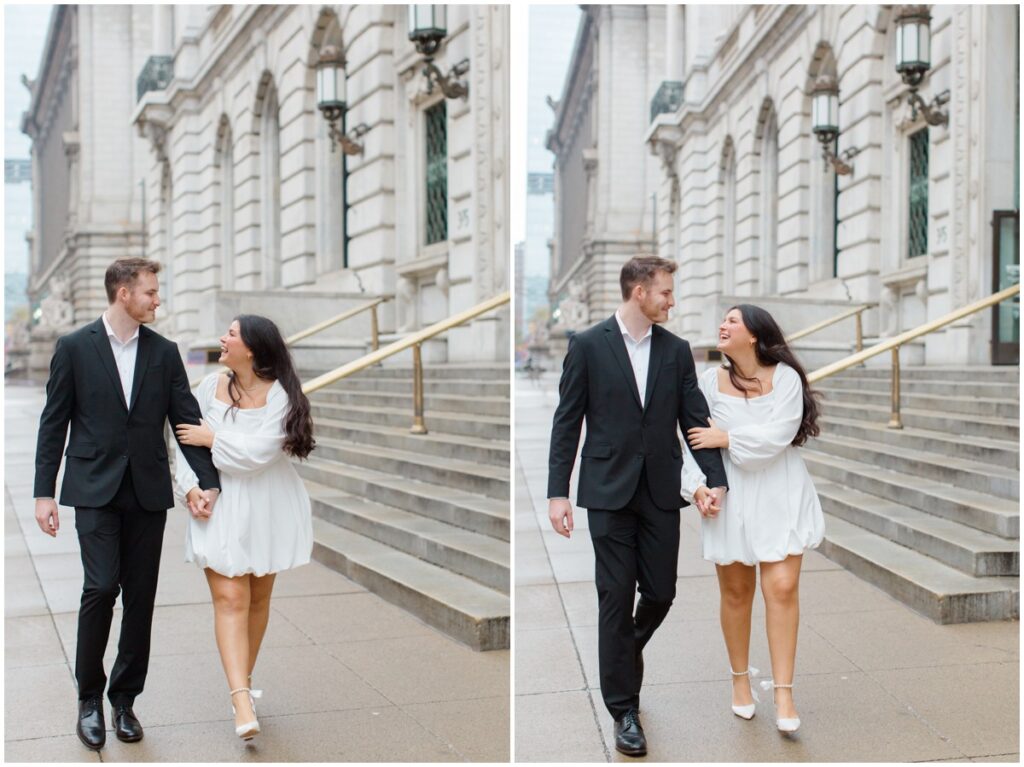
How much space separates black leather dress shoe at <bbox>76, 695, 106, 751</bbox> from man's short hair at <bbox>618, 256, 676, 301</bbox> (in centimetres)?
260

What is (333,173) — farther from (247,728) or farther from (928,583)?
(247,728)

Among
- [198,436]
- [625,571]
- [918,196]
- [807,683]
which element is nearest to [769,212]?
[918,196]

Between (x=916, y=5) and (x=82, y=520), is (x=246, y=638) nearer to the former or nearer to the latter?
(x=82, y=520)

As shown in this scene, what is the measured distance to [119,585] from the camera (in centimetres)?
471

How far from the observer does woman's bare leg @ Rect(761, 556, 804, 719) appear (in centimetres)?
461

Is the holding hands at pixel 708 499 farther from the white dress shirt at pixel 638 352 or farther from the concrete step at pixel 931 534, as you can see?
the concrete step at pixel 931 534

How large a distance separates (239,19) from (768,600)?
23706 millimetres

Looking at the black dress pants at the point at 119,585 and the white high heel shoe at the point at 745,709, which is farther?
the white high heel shoe at the point at 745,709

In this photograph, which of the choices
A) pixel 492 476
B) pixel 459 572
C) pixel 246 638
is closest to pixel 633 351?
pixel 246 638

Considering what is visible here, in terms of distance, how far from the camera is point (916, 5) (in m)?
Result: 15.5

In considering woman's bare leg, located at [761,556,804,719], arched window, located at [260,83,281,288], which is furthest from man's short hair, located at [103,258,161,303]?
arched window, located at [260,83,281,288]

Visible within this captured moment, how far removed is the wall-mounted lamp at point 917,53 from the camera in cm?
1549

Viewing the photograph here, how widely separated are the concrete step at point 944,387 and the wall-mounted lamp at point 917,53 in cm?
420

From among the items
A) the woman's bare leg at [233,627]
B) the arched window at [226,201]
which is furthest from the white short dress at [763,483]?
the arched window at [226,201]
